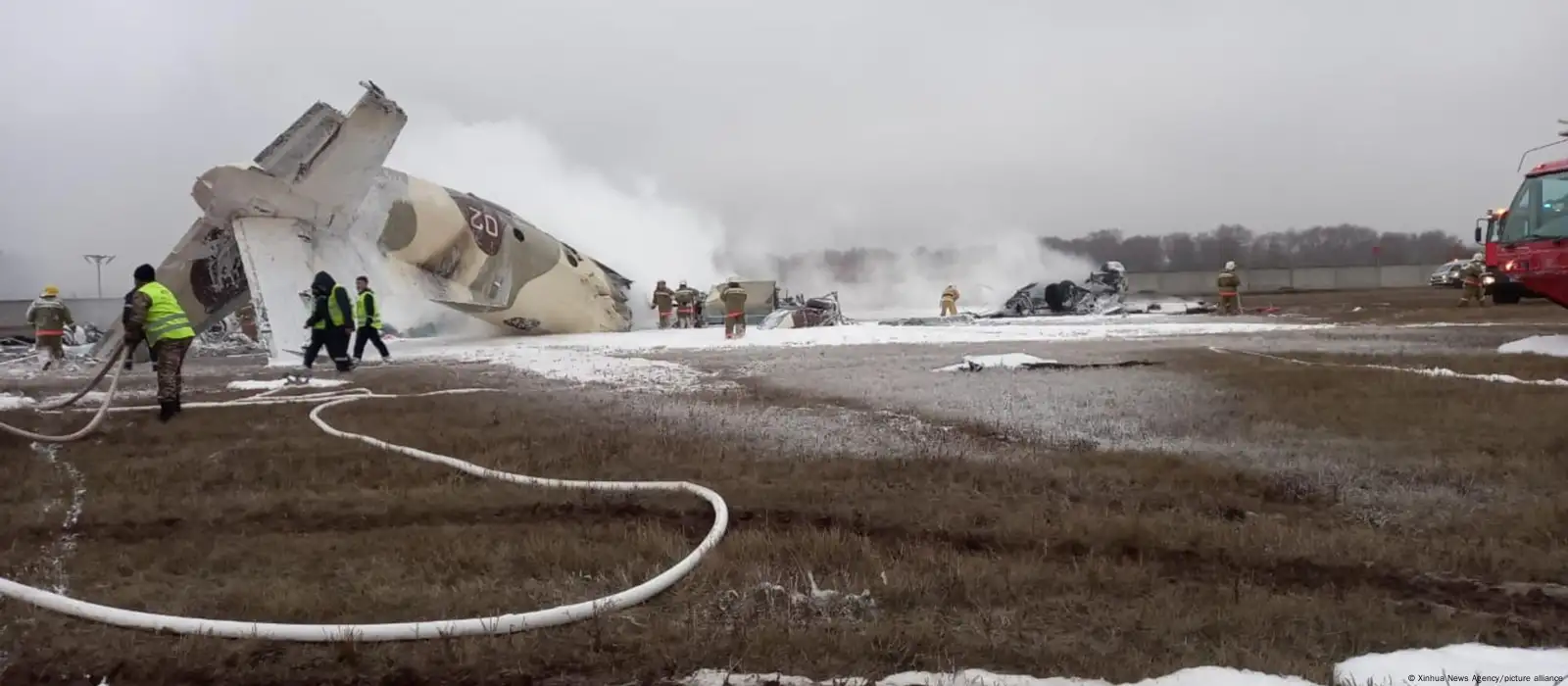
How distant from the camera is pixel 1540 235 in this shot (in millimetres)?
11094

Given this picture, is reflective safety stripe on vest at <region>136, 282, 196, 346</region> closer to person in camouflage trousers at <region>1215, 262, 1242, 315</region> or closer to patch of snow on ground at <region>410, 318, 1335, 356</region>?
patch of snow on ground at <region>410, 318, 1335, 356</region>

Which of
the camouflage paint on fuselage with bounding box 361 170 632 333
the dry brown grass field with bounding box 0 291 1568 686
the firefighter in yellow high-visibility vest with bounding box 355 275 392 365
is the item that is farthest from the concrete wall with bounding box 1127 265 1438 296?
the dry brown grass field with bounding box 0 291 1568 686

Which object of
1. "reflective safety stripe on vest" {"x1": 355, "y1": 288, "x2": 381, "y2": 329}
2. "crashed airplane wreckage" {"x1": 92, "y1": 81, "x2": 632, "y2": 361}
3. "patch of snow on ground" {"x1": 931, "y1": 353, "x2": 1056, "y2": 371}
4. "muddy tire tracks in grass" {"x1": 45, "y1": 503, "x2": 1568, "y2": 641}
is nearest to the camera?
"muddy tire tracks in grass" {"x1": 45, "y1": 503, "x2": 1568, "y2": 641}

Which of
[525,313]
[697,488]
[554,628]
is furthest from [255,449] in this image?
[525,313]

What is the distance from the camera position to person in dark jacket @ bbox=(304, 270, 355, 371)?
1154 cm

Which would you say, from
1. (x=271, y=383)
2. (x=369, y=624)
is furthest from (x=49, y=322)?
(x=369, y=624)

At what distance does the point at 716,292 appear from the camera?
31.3 m

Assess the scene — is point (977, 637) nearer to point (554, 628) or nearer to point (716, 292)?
point (554, 628)

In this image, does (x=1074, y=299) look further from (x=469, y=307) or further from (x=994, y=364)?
(x=994, y=364)

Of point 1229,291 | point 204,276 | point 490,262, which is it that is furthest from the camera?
point 1229,291

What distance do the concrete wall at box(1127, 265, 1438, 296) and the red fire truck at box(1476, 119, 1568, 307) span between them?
56.2 meters

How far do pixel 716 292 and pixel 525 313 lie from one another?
11284 millimetres

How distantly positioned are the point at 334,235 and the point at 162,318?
845cm

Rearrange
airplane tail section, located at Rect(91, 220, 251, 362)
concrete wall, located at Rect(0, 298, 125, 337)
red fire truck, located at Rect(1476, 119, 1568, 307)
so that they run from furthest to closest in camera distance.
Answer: concrete wall, located at Rect(0, 298, 125, 337) → airplane tail section, located at Rect(91, 220, 251, 362) → red fire truck, located at Rect(1476, 119, 1568, 307)
